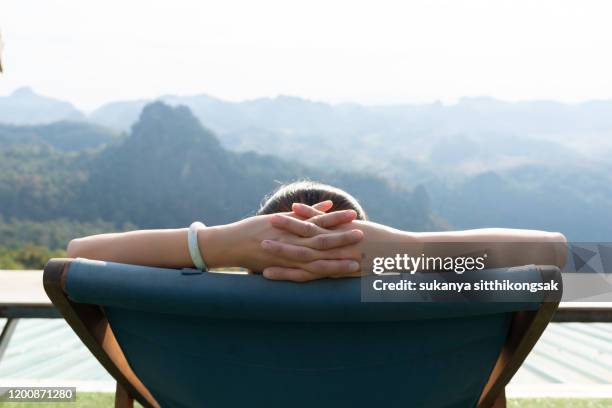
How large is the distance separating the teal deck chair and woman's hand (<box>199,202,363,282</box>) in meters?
Answer: 0.07

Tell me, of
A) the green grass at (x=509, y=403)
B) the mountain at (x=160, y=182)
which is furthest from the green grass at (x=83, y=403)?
the mountain at (x=160, y=182)

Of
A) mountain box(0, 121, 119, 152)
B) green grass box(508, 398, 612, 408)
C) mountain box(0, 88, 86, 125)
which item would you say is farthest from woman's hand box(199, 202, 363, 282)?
mountain box(0, 88, 86, 125)

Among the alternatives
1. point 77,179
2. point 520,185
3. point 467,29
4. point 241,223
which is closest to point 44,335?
point 241,223

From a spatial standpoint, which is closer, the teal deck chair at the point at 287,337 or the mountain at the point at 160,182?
the teal deck chair at the point at 287,337

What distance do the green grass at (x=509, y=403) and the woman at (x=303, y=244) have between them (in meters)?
1.48

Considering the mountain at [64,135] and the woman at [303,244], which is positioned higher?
the woman at [303,244]

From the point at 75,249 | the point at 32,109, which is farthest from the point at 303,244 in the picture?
the point at 32,109

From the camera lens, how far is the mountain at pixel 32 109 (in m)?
105

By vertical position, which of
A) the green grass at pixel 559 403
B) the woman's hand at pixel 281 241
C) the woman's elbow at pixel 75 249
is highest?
the woman's hand at pixel 281 241

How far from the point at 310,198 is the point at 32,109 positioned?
118273mm

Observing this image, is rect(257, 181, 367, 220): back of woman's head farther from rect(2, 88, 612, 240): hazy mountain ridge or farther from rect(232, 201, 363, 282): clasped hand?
rect(2, 88, 612, 240): hazy mountain ridge

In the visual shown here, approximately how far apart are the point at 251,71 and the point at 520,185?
6412 centimetres

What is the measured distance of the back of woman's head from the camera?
4.05 ft

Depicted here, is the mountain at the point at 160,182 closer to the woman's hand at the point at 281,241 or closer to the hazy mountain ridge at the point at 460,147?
the hazy mountain ridge at the point at 460,147
